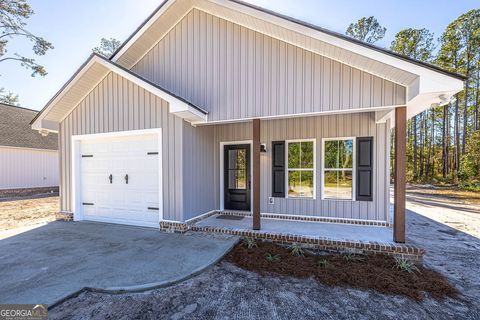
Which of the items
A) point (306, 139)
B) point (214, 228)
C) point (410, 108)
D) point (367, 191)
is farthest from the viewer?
point (306, 139)

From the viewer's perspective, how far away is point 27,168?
13172 millimetres

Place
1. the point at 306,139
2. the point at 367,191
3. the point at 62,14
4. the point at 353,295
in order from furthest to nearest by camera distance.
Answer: the point at 62,14 → the point at 306,139 → the point at 367,191 → the point at 353,295

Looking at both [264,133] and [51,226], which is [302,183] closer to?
[264,133]

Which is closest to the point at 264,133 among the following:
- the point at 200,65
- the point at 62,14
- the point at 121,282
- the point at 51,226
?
the point at 200,65

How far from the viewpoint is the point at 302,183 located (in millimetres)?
5961

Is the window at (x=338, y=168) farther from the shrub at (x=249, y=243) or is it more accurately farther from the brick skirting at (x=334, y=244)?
the shrub at (x=249, y=243)

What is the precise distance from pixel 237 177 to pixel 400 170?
3.99 metres

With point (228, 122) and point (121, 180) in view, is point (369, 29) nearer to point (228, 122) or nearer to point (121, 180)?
point (228, 122)

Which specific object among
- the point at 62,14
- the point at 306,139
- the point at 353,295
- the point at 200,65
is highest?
the point at 62,14

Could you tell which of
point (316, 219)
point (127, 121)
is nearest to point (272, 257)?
point (316, 219)

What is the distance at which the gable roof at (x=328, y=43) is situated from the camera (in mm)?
3426

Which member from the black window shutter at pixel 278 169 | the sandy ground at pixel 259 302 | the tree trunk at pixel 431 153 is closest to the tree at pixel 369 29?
the tree trunk at pixel 431 153

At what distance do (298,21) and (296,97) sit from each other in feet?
4.49

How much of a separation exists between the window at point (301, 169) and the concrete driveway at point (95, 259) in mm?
2407
